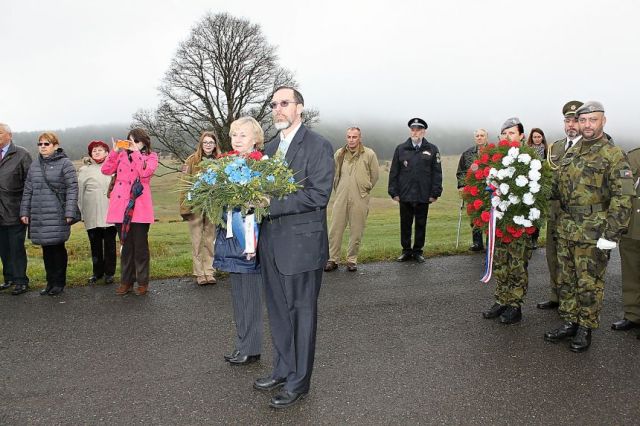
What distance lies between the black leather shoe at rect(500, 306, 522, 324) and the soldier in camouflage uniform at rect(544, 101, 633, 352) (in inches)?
21.3

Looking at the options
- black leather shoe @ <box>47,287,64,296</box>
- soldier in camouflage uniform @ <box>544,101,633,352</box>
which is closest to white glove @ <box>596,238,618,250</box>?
soldier in camouflage uniform @ <box>544,101,633,352</box>

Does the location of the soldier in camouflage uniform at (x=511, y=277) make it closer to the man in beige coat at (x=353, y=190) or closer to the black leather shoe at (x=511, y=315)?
the black leather shoe at (x=511, y=315)

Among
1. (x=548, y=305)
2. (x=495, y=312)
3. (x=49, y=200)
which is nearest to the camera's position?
(x=495, y=312)

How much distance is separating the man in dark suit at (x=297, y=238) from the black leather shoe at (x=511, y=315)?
9.54ft

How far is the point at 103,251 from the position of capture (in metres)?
8.50

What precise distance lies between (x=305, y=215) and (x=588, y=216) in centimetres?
311

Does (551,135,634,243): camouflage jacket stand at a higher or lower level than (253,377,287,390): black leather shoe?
higher

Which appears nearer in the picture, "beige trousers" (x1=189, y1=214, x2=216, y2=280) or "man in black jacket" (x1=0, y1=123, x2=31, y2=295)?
"man in black jacket" (x1=0, y1=123, x2=31, y2=295)

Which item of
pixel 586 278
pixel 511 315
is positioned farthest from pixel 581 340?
pixel 511 315

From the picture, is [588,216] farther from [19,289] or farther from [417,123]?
[19,289]

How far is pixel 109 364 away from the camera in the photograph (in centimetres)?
500

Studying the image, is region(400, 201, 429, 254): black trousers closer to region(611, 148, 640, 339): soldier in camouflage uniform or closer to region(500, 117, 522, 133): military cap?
region(500, 117, 522, 133): military cap

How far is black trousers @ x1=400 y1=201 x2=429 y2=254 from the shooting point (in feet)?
32.0

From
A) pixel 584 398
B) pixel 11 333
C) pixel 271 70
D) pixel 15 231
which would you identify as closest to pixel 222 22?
pixel 271 70
